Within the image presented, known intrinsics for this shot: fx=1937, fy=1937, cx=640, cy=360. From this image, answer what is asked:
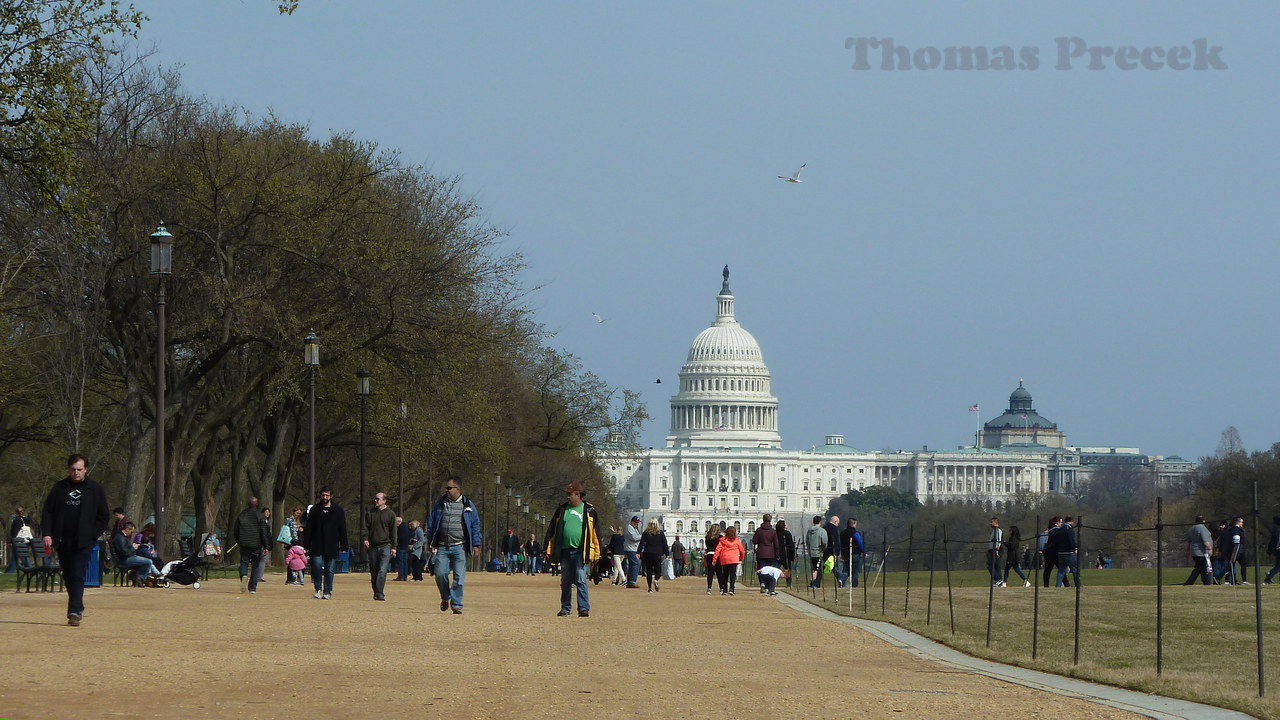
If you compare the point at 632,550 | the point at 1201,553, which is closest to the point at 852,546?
the point at 632,550

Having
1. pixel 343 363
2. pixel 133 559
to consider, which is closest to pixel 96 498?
pixel 133 559

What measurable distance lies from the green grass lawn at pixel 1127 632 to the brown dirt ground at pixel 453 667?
1.14 meters

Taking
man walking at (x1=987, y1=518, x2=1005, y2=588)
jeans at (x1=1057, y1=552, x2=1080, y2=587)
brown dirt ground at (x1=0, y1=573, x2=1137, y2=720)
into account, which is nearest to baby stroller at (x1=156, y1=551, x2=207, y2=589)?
brown dirt ground at (x1=0, y1=573, x2=1137, y2=720)

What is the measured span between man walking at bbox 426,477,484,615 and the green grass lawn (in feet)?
18.6

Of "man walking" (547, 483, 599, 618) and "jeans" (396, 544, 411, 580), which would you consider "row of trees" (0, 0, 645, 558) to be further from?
"man walking" (547, 483, 599, 618)

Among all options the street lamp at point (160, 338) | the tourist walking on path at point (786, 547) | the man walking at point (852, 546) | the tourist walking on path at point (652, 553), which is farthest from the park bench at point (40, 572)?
the tourist walking on path at point (786, 547)

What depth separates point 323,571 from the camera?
94.0 ft

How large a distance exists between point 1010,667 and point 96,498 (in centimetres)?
920

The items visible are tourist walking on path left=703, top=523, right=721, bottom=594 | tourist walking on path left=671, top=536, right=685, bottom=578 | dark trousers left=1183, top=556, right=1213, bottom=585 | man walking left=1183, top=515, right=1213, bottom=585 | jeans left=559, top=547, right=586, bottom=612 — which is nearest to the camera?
jeans left=559, top=547, right=586, bottom=612

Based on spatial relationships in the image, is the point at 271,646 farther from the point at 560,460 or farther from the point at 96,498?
the point at 560,460

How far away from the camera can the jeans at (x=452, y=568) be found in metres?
A: 24.9

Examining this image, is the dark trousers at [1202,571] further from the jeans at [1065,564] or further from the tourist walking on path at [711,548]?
the tourist walking on path at [711,548]

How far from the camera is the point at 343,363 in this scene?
1686 inches

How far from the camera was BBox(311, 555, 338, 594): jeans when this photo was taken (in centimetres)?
2853
